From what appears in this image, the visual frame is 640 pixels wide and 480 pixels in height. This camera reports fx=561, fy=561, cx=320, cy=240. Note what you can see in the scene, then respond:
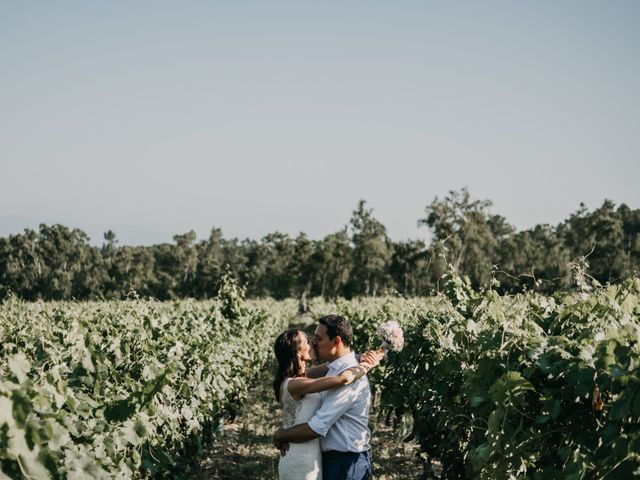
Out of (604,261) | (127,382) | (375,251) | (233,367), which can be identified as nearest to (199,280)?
(375,251)

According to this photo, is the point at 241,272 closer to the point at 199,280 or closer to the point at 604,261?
the point at 199,280

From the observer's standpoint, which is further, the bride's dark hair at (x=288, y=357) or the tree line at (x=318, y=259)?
the tree line at (x=318, y=259)

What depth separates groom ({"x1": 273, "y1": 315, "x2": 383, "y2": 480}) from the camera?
3.35 m

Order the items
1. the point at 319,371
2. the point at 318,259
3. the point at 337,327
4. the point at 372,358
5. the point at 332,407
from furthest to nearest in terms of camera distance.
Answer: the point at 318,259, the point at 319,371, the point at 337,327, the point at 372,358, the point at 332,407

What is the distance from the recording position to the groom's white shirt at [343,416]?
10.9 ft

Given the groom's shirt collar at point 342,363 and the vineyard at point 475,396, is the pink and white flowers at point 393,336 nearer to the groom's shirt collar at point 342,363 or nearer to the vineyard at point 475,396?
the groom's shirt collar at point 342,363

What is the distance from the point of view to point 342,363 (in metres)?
3.52

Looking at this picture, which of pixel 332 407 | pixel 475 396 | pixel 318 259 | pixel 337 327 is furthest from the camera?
pixel 318 259

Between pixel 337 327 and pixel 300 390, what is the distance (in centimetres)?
46

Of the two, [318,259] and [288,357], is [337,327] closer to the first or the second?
A: [288,357]

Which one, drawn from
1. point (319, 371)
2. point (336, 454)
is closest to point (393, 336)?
point (319, 371)

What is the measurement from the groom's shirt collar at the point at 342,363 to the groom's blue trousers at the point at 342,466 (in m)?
0.51

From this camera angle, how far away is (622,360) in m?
2.23

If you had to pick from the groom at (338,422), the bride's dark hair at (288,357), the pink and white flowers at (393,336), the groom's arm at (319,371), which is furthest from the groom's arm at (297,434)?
the pink and white flowers at (393,336)
